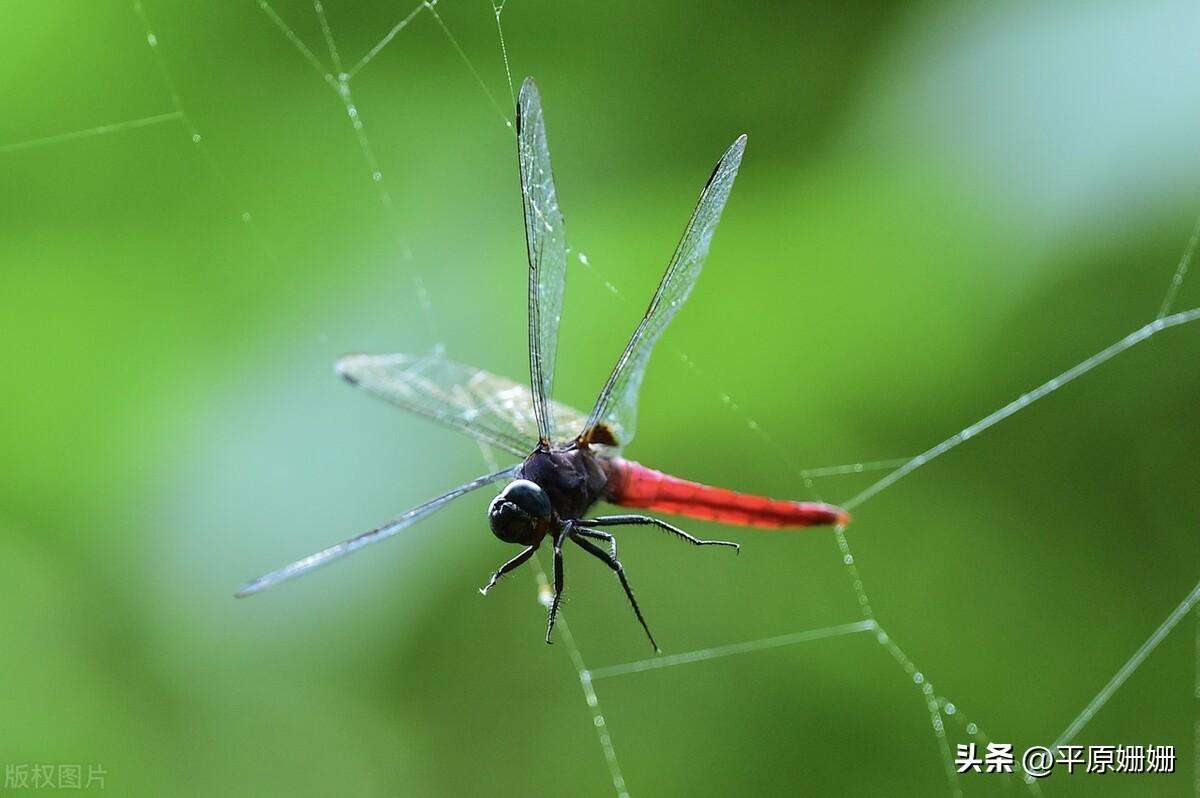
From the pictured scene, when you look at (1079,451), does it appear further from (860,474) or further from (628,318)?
(628,318)

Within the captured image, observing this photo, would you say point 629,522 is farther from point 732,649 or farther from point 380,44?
point 380,44

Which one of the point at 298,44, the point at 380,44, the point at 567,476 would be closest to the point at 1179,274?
the point at 567,476

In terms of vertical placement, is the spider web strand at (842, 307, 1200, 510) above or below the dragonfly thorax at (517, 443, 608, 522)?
below

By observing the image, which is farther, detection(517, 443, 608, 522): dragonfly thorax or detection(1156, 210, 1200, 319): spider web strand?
detection(1156, 210, 1200, 319): spider web strand

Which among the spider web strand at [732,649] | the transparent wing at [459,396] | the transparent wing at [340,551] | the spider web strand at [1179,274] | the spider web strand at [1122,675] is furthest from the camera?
the spider web strand at [732,649]

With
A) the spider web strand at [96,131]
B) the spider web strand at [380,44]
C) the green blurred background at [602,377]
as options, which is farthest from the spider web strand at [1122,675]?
the spider web strand at [96,131]

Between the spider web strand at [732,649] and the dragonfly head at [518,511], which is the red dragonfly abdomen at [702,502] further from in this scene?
the spider web strand at [732,649]

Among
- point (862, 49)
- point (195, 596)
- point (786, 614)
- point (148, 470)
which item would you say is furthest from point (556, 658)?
point (862, 49)

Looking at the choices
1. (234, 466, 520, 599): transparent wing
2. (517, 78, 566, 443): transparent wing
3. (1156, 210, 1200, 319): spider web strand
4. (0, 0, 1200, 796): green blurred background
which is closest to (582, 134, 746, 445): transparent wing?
(517, 78, 566, 443): transparent wing

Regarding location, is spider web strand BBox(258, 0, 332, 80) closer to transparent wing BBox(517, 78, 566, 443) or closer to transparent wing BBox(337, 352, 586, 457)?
transparent wing BBox(337, 352, 586, 457)
